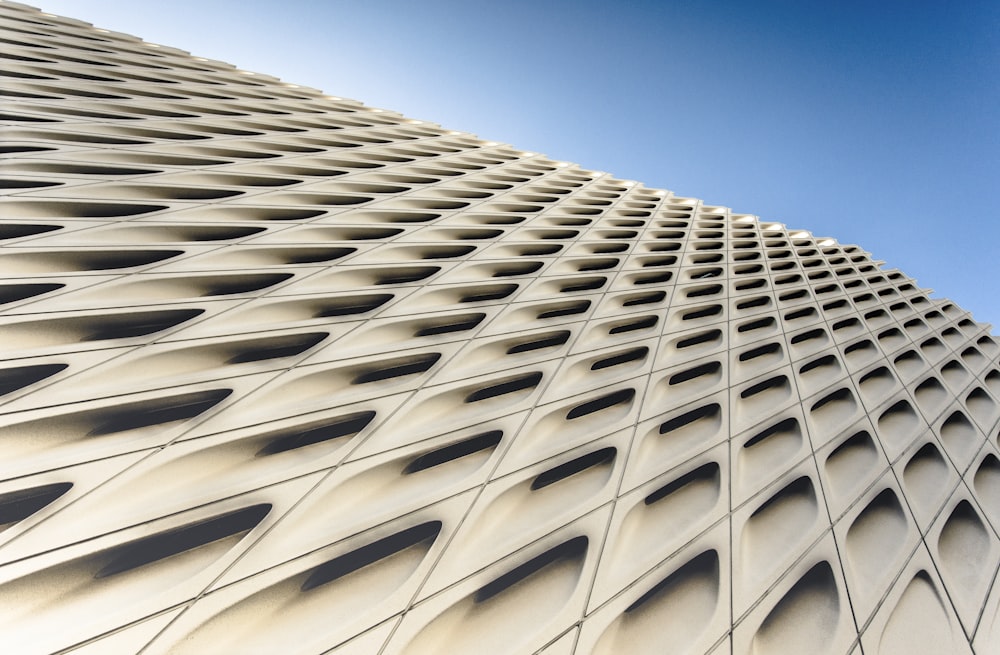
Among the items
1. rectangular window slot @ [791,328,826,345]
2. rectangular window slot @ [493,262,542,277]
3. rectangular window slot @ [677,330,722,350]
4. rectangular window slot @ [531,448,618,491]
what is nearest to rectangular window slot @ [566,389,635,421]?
rectangular window slot @ [531,448,618,491]

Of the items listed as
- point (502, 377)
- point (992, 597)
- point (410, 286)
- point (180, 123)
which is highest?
point (180, 123)

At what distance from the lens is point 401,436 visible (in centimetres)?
548

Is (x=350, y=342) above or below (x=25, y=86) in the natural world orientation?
below

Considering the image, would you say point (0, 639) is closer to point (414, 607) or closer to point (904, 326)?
point (414, 607)

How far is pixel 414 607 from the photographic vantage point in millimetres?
3842

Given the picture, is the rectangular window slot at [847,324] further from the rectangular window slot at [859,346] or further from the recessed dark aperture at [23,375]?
the recessed dark aperture at [23,375]

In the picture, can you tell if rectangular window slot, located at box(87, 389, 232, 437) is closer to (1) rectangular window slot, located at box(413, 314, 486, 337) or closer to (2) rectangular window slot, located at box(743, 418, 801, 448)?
(1) rectangular window slot, located at box(413, 314, 486, 337)

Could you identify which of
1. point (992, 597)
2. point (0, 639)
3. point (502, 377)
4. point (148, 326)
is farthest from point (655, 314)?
point (0, 639)

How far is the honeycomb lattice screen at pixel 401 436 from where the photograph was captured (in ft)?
12.5

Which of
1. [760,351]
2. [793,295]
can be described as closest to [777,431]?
[760,351]

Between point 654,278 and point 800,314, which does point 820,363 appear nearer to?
point 800,314

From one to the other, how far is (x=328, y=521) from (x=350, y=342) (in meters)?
2.85

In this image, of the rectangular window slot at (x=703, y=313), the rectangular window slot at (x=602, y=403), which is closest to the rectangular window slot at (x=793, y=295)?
the rectangular window slot at (x=703, y=313)

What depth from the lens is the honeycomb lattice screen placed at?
3.82 metres
